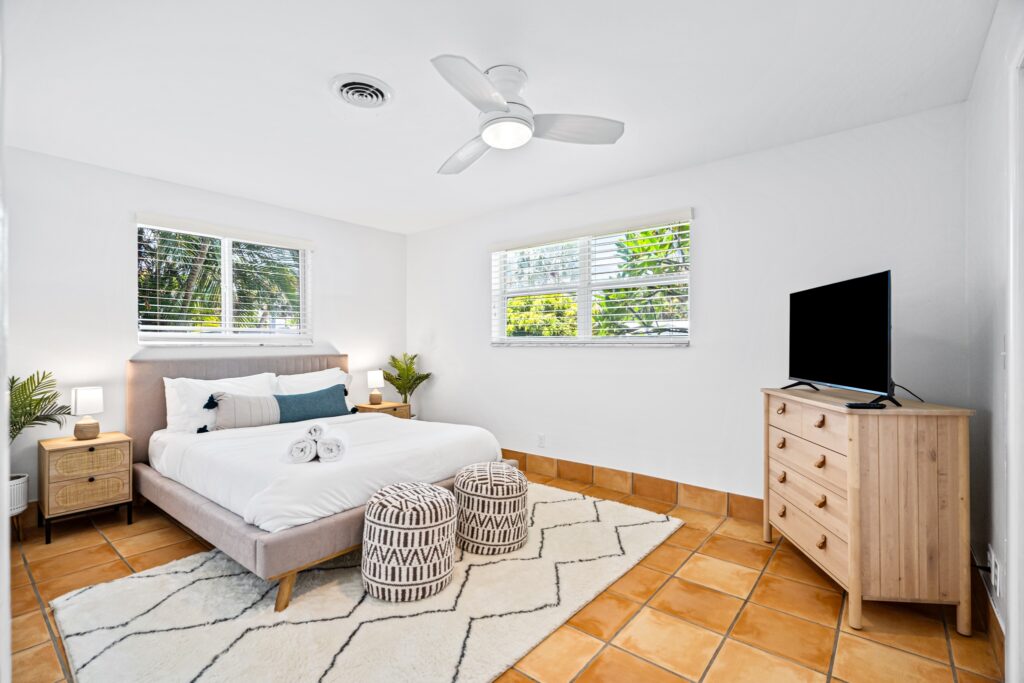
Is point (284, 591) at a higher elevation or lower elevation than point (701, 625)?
higher

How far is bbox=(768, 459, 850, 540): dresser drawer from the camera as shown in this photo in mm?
2318

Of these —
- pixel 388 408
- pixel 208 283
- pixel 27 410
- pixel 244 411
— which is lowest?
pixel 388 408

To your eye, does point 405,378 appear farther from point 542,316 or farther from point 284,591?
point 284,591

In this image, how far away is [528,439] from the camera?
466 centimetres

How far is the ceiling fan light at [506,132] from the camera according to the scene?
228cm

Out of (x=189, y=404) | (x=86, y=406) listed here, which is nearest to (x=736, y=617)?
(x=189, y=404)

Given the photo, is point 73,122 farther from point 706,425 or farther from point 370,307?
point 706,425

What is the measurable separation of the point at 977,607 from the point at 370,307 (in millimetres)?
4956

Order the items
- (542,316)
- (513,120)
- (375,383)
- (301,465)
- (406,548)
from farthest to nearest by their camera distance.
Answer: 1. (375,383)
2. (542,316)
3. (301,465)
4. (406,548)
5. (513,120)

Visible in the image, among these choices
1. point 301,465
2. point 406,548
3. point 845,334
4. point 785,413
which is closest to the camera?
point 406,548

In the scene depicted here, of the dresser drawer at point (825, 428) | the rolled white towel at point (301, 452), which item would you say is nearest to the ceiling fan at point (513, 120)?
the dresser drawer at point (825, 428)

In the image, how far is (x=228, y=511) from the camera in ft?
8.62

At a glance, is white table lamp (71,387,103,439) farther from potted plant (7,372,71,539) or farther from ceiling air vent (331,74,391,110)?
ceiling air vent (331,74,391,110)

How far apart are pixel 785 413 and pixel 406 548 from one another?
2134 millimetres
